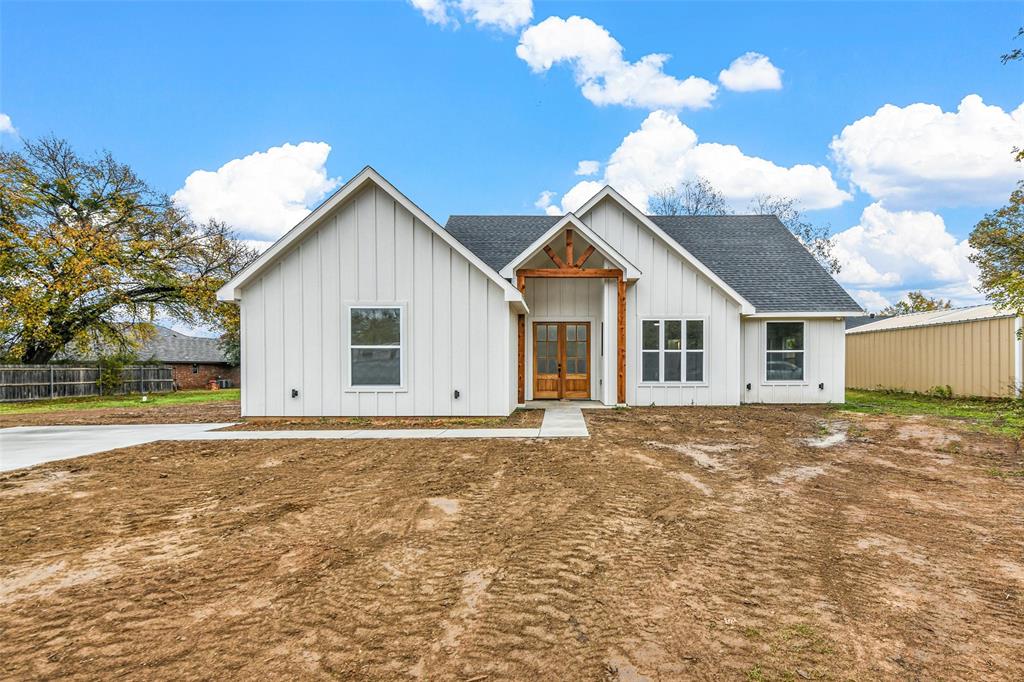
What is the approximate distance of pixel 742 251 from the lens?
655 inches

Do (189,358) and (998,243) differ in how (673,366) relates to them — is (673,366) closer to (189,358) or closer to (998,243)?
(998,243)

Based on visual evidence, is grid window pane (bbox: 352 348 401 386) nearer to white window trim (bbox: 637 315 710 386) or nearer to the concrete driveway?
the concrete driveway

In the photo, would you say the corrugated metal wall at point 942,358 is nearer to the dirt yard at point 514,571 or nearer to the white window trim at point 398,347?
the dirt yard at point 514,571

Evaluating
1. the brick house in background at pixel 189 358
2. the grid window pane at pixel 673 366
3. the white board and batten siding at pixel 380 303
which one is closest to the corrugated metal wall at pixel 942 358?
the grid window pane at pixel 673 366

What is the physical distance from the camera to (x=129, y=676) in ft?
7.29

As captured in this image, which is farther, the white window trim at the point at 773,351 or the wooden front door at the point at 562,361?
the wooden front door at the point at 562,361

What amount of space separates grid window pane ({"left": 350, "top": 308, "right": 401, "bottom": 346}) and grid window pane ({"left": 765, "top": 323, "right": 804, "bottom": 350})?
10879 mm

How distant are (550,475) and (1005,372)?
53.0ft

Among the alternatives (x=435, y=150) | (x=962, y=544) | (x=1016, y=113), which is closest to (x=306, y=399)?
(x=962, y=544)

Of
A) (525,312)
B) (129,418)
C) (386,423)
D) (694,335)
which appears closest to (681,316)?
(694,335)

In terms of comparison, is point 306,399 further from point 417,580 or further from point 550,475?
point 417,580

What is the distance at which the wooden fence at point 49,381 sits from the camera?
19156 millimetres

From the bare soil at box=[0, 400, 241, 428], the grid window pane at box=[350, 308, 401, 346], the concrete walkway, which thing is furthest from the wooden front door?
the bare soil at box=[0, 400, 241, 428]

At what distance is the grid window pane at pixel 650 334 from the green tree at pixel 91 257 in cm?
1961
